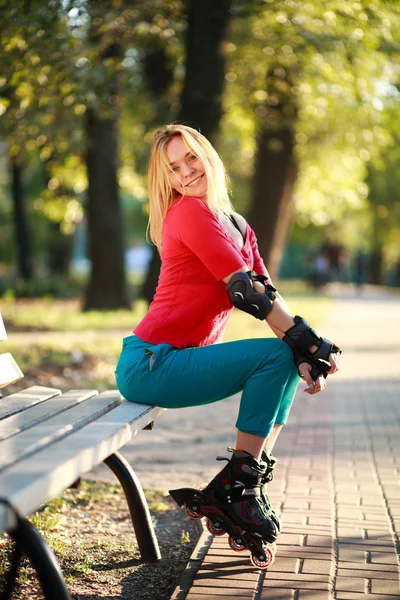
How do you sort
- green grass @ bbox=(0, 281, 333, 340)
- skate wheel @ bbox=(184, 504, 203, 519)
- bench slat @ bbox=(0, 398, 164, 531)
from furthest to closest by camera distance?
green grass @ bbox=(0, 281, 333, 340) → skate wheel @ bbox=(184, 504, 203, 519) → bench slat @ bbox=(0, 398, 164, 531)

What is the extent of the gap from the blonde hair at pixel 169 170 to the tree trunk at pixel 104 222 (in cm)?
1283

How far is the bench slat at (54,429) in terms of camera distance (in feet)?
8.42

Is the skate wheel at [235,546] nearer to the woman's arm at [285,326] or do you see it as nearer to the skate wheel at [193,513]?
the skate wheel at [193,513]

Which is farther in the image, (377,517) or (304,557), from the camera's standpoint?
(377,517)

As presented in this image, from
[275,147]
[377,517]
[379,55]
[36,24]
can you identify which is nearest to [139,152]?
[275,147]

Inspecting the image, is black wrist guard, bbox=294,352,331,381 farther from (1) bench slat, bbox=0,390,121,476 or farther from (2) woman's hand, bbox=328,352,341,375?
(1) bench slat, bbox=0,390,121,476

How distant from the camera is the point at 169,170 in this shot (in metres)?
3.75

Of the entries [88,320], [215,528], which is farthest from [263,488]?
[88,320]

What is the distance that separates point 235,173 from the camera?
30.4 metres

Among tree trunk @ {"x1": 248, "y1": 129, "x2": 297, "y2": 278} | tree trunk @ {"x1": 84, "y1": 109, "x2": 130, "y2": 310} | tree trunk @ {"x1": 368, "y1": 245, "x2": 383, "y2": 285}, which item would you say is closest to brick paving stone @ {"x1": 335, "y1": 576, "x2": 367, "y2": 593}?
tree trunk @ {"x1": 84, "y1": 109, "x2": 130, "y2": 310}

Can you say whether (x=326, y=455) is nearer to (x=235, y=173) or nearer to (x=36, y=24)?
(x=36, y=24)

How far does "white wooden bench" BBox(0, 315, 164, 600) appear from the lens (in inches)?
88.7

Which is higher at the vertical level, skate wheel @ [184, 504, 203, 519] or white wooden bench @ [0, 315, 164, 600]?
white wooden bench @ [0, 315, 164, 600]

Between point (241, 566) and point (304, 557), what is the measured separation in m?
0.27
